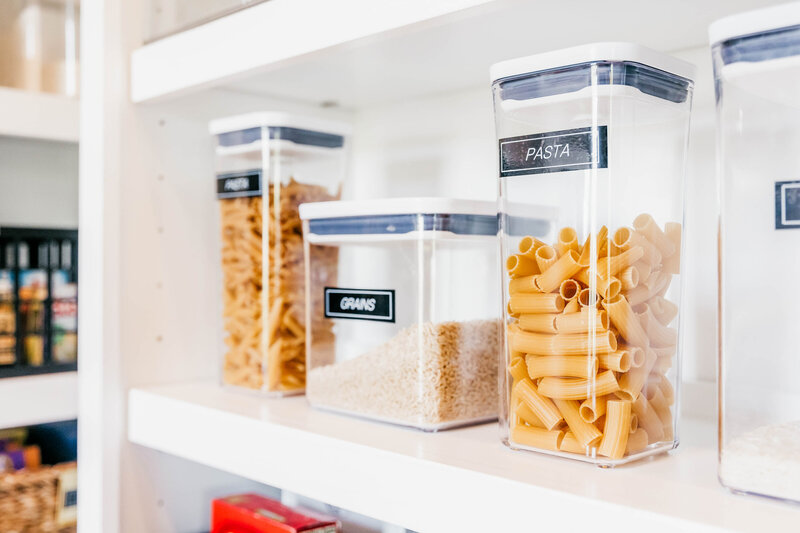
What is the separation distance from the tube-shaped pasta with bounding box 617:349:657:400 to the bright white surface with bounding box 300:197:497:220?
0.71 feet

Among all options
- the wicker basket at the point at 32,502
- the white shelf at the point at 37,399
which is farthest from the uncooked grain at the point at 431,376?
the wicker basket at the point at 32,502

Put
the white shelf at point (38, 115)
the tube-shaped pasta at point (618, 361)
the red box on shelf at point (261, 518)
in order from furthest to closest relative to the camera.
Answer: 1. the white shelf at point (38, 115)
2. the red box on shelf at point (261, 518)
3. the tube-shaped pasta at point (618, 361)

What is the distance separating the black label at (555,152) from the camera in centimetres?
55

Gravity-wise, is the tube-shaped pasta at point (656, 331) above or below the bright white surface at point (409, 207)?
below

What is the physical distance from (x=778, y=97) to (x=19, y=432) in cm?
174

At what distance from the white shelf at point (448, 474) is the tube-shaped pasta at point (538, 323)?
92 mm

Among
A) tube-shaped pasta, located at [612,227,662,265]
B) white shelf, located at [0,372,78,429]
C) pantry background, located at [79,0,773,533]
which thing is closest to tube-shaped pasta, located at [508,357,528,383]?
tube-shaped pasta, located at [612,227,662,265]

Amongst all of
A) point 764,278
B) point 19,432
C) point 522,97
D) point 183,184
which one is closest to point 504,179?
point 522,97

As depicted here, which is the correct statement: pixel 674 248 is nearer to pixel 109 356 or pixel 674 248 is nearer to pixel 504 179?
pixel 504 179

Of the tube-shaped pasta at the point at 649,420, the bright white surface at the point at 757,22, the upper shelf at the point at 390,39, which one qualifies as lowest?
the tube-shaped pasta at the point at 649,420

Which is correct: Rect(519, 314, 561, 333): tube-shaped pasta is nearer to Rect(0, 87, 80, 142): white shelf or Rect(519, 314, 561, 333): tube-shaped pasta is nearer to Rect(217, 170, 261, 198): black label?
Rect(217, 170, 261, 198): black label

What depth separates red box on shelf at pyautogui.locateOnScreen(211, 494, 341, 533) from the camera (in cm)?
85

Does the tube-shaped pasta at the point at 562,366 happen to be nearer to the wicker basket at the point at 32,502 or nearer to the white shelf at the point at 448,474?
the white shelf at the point at 448,474

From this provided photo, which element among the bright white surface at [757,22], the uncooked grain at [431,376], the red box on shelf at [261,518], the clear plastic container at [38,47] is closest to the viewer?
the bright white surface at [757,22]
